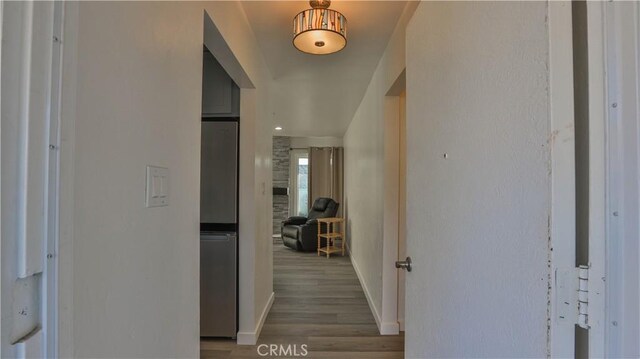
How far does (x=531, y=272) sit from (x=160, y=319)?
3.14 ft

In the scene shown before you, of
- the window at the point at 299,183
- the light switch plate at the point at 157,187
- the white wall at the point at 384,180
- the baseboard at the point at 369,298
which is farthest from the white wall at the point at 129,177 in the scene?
the window at the point at 299,183

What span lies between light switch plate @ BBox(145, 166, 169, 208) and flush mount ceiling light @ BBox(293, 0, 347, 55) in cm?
120

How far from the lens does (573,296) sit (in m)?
0.51

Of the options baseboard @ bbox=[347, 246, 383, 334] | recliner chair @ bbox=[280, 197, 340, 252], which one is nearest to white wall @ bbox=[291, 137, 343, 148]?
recliner chair @ bbox=[280, 197, 340, 252]

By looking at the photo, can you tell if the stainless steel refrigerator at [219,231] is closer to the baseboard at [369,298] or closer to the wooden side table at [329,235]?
the baseboard at [369,298]

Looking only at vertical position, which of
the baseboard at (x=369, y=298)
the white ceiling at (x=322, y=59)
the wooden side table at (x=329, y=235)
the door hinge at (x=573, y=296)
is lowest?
the baseboard at (x=369, y=298)

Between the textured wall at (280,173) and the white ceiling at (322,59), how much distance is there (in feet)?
7.27

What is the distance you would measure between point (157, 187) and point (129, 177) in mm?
125

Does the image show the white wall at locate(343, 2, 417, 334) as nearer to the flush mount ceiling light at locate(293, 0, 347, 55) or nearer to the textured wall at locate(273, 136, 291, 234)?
the flush mount ceiling light at locate(293, 0, 347, 55)

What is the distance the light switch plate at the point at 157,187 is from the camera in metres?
0.84

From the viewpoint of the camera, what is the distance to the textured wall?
22.8 ft

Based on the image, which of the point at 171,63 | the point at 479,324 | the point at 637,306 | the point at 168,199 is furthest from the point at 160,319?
the point at 637,306

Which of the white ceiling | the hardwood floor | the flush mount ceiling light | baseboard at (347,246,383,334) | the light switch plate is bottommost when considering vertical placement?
the hardwood floor

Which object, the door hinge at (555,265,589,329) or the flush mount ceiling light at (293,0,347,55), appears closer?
the door hinge at (555,265,589,329)
